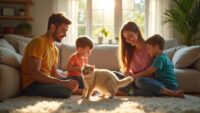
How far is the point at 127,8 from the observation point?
17.7 ft

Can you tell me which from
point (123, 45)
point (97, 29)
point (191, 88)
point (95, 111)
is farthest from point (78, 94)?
point (97, 29)

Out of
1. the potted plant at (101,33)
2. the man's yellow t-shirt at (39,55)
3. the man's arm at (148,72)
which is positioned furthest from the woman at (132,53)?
the potted plant at (101,33)

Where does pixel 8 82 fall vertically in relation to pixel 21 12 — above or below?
below

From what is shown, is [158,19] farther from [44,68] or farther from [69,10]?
[44,68]

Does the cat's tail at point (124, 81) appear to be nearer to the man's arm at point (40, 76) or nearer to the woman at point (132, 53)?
the woman at point (132, 53)

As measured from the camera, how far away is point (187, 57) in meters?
3.59

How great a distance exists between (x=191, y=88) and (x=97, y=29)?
7.55 feet

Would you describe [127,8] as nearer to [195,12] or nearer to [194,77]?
[195,12]

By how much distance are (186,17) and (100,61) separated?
64.1 inches

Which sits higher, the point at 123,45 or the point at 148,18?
the point at 148,18

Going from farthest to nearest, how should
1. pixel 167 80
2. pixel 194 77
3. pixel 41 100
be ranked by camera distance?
pixel 194 77, pixel 167 80, pixel 41 100

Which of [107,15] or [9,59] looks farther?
[107,15]

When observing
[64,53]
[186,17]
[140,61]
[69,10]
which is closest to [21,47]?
[64,53]

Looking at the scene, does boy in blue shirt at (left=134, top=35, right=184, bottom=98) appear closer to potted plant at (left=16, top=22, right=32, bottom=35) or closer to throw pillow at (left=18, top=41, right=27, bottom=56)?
throw pillow at (left=18, top=41, right=27, bottom=56)
